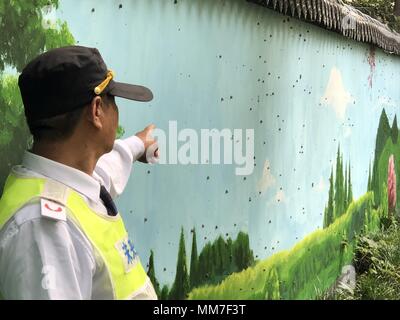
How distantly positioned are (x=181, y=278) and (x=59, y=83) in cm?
202

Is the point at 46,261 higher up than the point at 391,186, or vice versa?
the point at 46,261

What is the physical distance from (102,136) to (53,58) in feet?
0.82

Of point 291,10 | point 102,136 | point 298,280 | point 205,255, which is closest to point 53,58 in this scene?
point 102,136

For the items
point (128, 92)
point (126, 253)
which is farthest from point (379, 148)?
point (126, 253)

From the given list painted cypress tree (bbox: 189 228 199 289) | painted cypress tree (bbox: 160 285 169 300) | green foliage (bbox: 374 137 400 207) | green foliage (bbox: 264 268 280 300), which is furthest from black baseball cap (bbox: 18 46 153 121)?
green foliage (bbox: 374 137 400 207)

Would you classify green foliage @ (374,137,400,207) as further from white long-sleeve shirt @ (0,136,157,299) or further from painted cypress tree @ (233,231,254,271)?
white long-sleeve shirt @ (0,136,157,299)

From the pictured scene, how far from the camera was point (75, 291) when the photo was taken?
1830mm

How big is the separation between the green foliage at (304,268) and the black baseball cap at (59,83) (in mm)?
2109

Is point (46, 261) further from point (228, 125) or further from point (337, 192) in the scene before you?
point (337, 192)

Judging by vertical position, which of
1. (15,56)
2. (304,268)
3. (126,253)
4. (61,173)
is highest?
(15,56)

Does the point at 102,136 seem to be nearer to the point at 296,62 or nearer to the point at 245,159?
the point at 245,159

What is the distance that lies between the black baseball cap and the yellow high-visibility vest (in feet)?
0.64

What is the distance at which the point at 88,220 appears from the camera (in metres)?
1.93

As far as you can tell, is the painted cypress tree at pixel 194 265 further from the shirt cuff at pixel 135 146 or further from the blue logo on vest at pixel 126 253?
the blue logo on vest at pixel 126 253
